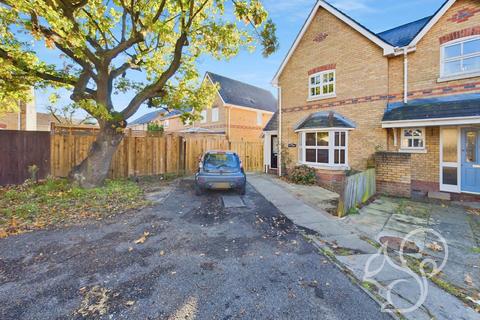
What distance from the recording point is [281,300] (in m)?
2.72

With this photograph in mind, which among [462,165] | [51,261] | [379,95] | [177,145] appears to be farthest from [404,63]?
[51,261]

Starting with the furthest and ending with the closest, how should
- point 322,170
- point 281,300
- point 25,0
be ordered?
point 322,170 < point 25,0 < point 281,300

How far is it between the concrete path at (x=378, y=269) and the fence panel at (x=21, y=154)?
9.52m

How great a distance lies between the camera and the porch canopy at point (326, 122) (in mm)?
9727

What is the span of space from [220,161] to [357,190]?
4613 mm

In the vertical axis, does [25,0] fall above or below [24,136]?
above

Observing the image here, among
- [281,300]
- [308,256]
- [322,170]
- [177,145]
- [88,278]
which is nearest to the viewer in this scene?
[281,300]

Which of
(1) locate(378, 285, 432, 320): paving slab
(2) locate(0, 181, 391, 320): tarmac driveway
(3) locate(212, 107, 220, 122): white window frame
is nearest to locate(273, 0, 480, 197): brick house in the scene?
(2) locate(0, 181, 391, 320): tarmac driveway

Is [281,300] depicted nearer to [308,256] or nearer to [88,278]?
[308,256]

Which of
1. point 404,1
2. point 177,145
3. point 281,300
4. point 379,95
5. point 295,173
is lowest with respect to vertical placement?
point 281,300

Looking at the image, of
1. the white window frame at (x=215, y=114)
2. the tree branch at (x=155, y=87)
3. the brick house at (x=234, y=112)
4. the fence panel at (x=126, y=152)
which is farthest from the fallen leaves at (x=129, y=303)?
the white window frame at (x=215, y=114)

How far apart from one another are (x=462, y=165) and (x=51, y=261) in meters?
11.7

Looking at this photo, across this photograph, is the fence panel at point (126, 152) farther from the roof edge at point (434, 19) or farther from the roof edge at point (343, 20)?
the roof edge at point (434, 19)

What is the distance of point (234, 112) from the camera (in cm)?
2120
